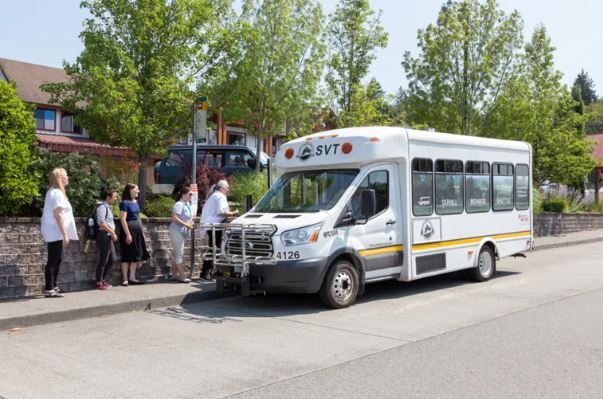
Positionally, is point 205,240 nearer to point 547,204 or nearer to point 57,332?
point 57,332

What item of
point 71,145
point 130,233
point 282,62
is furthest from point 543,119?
point 71,145

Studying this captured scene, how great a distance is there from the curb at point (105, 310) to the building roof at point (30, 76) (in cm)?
2657

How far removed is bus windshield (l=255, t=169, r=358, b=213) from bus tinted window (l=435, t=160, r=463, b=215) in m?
1.99

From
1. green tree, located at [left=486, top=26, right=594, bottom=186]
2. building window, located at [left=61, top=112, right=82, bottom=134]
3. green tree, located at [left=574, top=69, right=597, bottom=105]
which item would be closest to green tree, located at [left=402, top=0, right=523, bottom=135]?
green tree, located at [left=486, top=26, right=594, bottom=186]

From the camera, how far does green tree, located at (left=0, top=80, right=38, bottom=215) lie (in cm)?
938

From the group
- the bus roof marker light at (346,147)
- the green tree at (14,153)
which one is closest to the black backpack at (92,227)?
the green tree at (14,153)

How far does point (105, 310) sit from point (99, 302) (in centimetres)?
22

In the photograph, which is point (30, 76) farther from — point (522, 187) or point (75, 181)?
point (522, 187)

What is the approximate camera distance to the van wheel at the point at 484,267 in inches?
461

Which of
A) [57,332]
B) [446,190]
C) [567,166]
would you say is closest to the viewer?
[57,332]

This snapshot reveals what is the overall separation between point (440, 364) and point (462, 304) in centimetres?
361

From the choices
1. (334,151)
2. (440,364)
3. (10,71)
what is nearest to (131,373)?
(440,364)

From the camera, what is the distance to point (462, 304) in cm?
936

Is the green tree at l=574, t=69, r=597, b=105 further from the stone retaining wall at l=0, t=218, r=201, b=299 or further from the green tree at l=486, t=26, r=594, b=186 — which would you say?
the stone retaining wall at l=0, t=218, r=201, b=299
